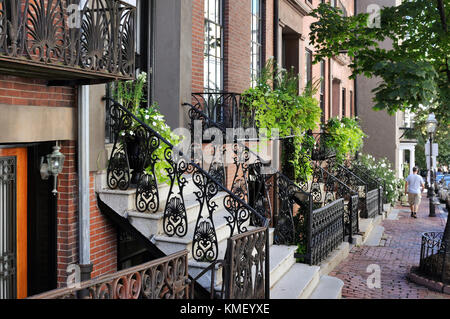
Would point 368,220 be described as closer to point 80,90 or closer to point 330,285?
point 330,285

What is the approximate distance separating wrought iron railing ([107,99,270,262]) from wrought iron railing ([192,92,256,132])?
243 centimetres

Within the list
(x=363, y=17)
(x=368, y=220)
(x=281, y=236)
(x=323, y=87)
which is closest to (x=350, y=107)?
(x=323, y=87)

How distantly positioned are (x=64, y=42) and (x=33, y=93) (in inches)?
33.8

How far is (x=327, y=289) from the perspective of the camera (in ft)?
24.9

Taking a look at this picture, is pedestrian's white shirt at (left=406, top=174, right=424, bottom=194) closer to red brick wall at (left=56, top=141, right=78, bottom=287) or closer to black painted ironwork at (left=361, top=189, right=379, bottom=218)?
black painted ironwork at (left=361, top=189, right=379, bottom=218)

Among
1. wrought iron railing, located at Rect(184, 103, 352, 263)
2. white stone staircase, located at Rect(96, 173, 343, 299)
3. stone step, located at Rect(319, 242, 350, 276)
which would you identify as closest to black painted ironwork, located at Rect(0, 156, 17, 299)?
white stone staircase, located at Rect(96, 173, 343, 299)

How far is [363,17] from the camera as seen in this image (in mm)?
9828

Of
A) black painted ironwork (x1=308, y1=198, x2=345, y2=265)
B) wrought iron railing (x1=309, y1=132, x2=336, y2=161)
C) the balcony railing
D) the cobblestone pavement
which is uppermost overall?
the balcony railing

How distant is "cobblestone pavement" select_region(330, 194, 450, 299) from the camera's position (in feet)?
27.6

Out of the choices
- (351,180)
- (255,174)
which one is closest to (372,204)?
(351,180)

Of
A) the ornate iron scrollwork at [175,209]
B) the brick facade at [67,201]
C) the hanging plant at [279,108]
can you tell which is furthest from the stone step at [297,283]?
the hanging plant at [279,108]

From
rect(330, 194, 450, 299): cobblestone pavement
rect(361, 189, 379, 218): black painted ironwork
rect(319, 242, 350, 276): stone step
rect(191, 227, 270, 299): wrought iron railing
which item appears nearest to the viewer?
rect(191, 227, 270, 299): wrought iron railing
